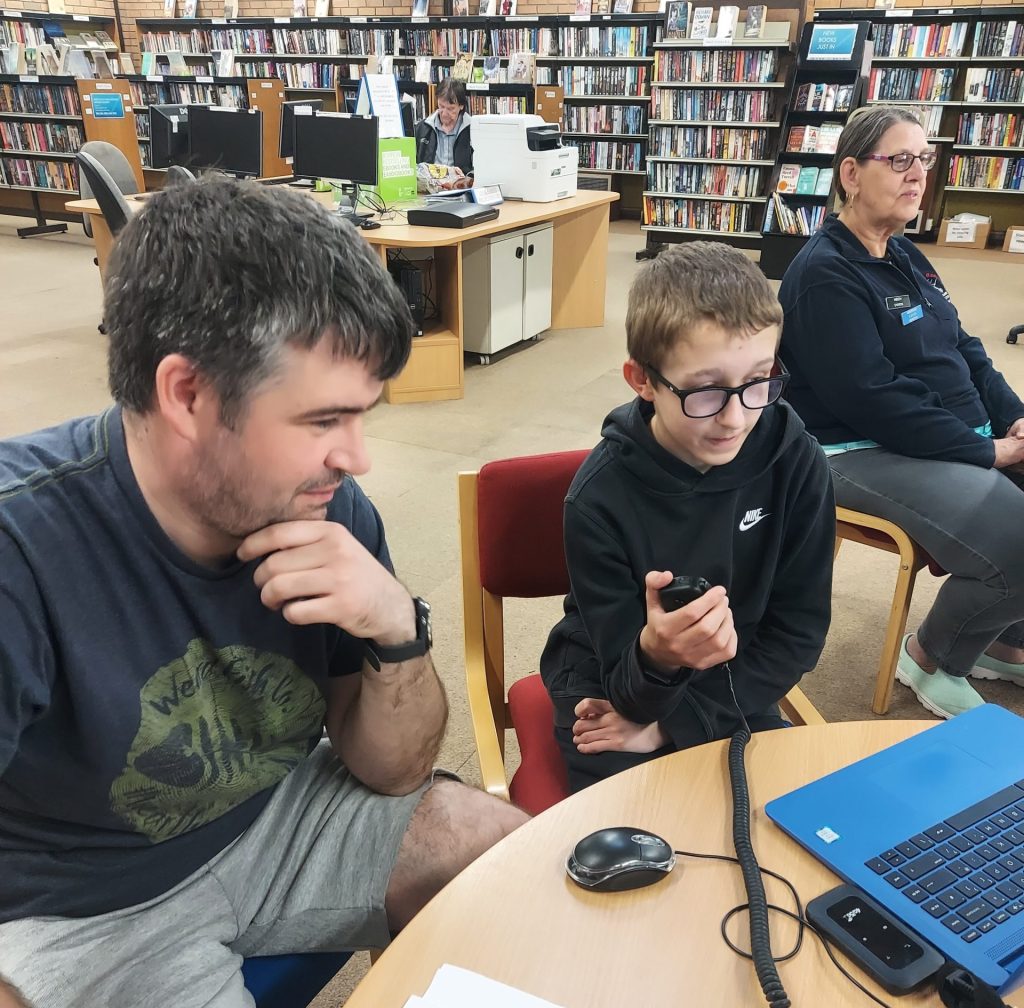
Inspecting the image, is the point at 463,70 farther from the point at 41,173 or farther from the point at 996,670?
the point at 996,670

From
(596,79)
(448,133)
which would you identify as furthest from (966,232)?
(448,133)

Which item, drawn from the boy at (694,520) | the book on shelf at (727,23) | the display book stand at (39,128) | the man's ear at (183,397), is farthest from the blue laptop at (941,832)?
the display book stand at (39,128)

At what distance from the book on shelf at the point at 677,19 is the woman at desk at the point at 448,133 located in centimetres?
204

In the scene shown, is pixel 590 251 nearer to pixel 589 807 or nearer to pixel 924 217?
pixel 924 217

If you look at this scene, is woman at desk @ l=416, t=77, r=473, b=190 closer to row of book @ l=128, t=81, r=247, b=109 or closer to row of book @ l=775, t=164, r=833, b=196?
row of book @ l=775, t=164, r=833, b=196

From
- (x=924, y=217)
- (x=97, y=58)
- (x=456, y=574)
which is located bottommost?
(x=456, y=574)

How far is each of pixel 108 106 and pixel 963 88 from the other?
22.8 ft

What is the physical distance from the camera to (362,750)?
1.10 meters

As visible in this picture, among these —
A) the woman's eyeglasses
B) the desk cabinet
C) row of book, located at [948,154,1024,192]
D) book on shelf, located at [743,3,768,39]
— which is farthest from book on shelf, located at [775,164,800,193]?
the woman's eyeglasses

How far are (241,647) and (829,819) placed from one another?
650 mm

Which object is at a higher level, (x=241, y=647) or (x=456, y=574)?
(x=241, y=647)

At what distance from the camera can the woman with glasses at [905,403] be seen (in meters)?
1.88

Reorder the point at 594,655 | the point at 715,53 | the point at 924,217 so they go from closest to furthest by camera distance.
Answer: the point at 594,655 < the point at 715,53 < the point at 924,217

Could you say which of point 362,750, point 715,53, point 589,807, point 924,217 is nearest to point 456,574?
point 362,750
